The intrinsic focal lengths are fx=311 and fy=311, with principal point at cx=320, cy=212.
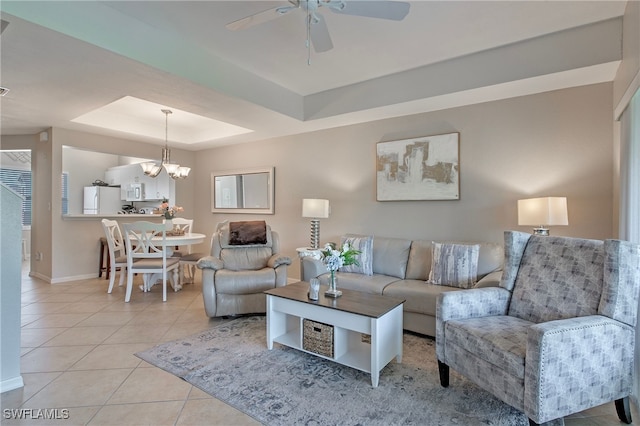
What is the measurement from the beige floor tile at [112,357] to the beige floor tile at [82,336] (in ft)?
0.68

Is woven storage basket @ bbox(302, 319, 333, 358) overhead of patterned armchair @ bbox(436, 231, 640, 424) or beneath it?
beneath

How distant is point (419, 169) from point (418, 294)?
5.24 feet

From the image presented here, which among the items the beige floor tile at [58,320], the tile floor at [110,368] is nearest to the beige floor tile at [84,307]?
the tile floor at [110,368]

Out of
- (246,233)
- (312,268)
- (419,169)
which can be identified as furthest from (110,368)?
(419,169)

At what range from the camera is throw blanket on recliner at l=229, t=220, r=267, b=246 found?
3826mm

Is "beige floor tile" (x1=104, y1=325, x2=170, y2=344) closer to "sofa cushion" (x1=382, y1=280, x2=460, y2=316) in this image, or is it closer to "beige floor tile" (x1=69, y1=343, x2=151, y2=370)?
"beige floor tile" (x1=69, y1=343, x2=151, y2=370)

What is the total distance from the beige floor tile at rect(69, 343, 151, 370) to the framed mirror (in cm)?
298

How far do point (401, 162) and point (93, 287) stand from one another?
A: 4712 millimetres

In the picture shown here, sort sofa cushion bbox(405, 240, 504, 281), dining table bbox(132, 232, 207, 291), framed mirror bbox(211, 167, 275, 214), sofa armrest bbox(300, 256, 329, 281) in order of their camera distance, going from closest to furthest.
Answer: sofa cushion bbox(405, 240, 504, 281) → sofa armrest bbox(300, 256, 329, 281) → dining table bbox(132, 232, 207, 291) → framed mirror bbox(211, 167, 275, 214)

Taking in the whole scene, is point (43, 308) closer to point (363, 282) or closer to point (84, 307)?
point (84, 307)

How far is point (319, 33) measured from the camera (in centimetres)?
211

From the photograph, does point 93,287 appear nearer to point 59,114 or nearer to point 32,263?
point 32,263

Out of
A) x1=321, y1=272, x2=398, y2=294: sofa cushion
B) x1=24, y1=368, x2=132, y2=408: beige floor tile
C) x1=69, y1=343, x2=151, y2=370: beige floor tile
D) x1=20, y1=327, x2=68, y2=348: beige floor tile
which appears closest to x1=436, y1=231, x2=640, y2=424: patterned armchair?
x1=321, y1=272, x2=398, y2=294: sofa cushion

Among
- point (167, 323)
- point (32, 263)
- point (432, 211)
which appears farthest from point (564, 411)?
point (32, 263)
